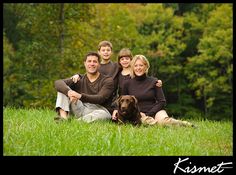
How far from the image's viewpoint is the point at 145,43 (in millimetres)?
27484

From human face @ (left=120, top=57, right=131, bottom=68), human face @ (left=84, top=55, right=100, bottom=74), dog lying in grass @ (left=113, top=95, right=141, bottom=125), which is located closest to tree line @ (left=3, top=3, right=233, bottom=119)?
human face @ (left=120, top=57, right=131, bottom=68)

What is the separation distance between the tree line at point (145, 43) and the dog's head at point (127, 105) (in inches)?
438

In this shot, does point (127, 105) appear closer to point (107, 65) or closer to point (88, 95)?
point (88, 95)

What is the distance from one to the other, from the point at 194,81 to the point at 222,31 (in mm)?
4212

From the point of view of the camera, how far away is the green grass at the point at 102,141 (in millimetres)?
5156

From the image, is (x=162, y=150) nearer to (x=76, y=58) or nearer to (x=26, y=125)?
(x=26, y=125)

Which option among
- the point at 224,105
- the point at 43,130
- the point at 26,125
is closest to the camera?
the point at 43,130

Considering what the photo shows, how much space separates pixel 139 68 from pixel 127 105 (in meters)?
1.12

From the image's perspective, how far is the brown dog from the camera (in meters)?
7.77

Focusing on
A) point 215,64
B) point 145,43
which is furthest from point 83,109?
point 215,64

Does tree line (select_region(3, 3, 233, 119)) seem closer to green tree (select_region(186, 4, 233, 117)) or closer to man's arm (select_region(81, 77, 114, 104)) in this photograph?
green tree (select_region(186, 4, 233, 117))
